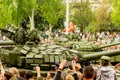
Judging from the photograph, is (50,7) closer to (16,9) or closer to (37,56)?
(16,9)

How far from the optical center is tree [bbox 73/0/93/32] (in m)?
61.1

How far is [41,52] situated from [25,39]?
3.20 ft

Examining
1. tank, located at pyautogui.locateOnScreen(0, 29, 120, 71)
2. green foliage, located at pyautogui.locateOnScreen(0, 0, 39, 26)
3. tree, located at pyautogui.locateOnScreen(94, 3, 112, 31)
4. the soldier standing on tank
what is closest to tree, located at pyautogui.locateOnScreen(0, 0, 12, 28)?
green foliage, located at pyautogui.locateOnScreen(0, 0, 39, 26)

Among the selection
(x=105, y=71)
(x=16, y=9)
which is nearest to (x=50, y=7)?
(x=16, y=9)

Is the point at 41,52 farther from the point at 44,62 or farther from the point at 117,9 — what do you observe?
the point at 117,9

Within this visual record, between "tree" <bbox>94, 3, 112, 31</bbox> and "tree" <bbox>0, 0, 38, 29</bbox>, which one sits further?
"tree" <bbox>94, 3, 112, 31</bbox>

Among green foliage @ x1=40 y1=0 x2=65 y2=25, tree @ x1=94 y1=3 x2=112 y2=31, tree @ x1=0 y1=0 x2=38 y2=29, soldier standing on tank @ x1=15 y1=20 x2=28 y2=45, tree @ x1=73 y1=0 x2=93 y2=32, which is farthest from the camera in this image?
tree @ x1=94 y1=3 x2=112 y2=31

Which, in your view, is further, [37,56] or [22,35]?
[22,35]

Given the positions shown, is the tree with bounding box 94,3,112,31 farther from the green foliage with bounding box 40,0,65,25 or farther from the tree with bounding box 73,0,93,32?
the green foliage with bounding box 40,0,65,25

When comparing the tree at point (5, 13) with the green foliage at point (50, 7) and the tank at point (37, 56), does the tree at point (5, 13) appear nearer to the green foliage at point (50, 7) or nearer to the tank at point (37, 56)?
the green foliage at point (50, 7)

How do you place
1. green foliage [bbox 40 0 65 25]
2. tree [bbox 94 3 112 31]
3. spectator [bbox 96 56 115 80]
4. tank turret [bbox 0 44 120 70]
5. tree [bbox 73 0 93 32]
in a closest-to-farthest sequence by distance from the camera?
spectator [bbox 96 56 115 80] < tank turret [bbox 0 44 120 70] < green foliage [bbox 40 0 65 25] < tree [bbox 73 0 93 32] < tree [bbox 94 3 112 31]

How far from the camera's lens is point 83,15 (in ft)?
201

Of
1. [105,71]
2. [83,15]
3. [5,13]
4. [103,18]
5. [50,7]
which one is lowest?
[103,18]

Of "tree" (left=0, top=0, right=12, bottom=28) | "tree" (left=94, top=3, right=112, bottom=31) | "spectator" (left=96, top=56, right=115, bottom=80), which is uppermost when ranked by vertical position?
"spectator" (left=96, top=56, right=115, bottom=80)
